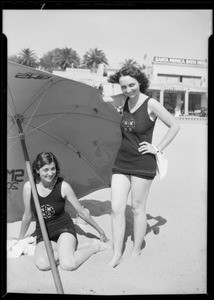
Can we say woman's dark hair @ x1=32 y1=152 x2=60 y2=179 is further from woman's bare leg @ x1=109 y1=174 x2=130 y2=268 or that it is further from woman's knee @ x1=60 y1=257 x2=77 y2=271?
woman's knee @ x1=60 y1=257 x2=77 y2=271

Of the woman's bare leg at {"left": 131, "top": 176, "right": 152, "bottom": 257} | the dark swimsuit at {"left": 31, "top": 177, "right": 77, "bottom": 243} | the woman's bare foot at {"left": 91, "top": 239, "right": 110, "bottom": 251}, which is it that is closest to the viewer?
the woman's bare leg at {"left": 131, "top": 176, "right": 152, "bottom": 257}

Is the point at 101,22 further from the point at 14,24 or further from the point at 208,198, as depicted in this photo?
the point at 208,198

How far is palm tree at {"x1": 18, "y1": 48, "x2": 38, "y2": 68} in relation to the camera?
9.48 feet

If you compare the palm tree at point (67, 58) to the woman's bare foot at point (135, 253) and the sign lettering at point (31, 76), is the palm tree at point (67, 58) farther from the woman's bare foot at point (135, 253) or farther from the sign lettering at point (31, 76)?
the woman's bare foot at point (135, 253)

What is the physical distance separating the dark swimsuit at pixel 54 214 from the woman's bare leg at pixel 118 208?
1.22ft

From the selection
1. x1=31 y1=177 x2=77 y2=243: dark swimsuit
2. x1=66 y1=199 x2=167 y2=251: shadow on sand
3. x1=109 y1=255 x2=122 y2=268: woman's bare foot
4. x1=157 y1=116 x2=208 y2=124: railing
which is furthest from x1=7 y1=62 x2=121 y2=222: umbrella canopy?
x1=109 y1=255 x2=122 y2=268: woman's bare foot

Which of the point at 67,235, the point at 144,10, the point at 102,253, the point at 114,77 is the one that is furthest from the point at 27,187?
the point at 144,10

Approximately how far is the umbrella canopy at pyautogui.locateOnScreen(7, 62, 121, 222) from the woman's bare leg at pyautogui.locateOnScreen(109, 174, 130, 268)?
37 cm

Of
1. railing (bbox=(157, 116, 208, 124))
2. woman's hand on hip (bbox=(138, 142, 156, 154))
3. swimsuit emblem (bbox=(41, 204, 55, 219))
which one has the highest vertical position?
railing (bbox=(157, 116, 208, 124))

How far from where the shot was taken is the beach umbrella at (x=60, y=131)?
2.94 meters

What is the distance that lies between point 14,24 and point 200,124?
5.46 ft

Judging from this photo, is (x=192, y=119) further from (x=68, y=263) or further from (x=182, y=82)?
(x=68, y=263)

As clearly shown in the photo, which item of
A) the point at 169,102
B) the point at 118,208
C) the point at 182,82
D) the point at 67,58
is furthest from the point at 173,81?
the point at 118,208

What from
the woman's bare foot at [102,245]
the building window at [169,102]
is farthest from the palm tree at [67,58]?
the woman's bare foot at [102,245]
